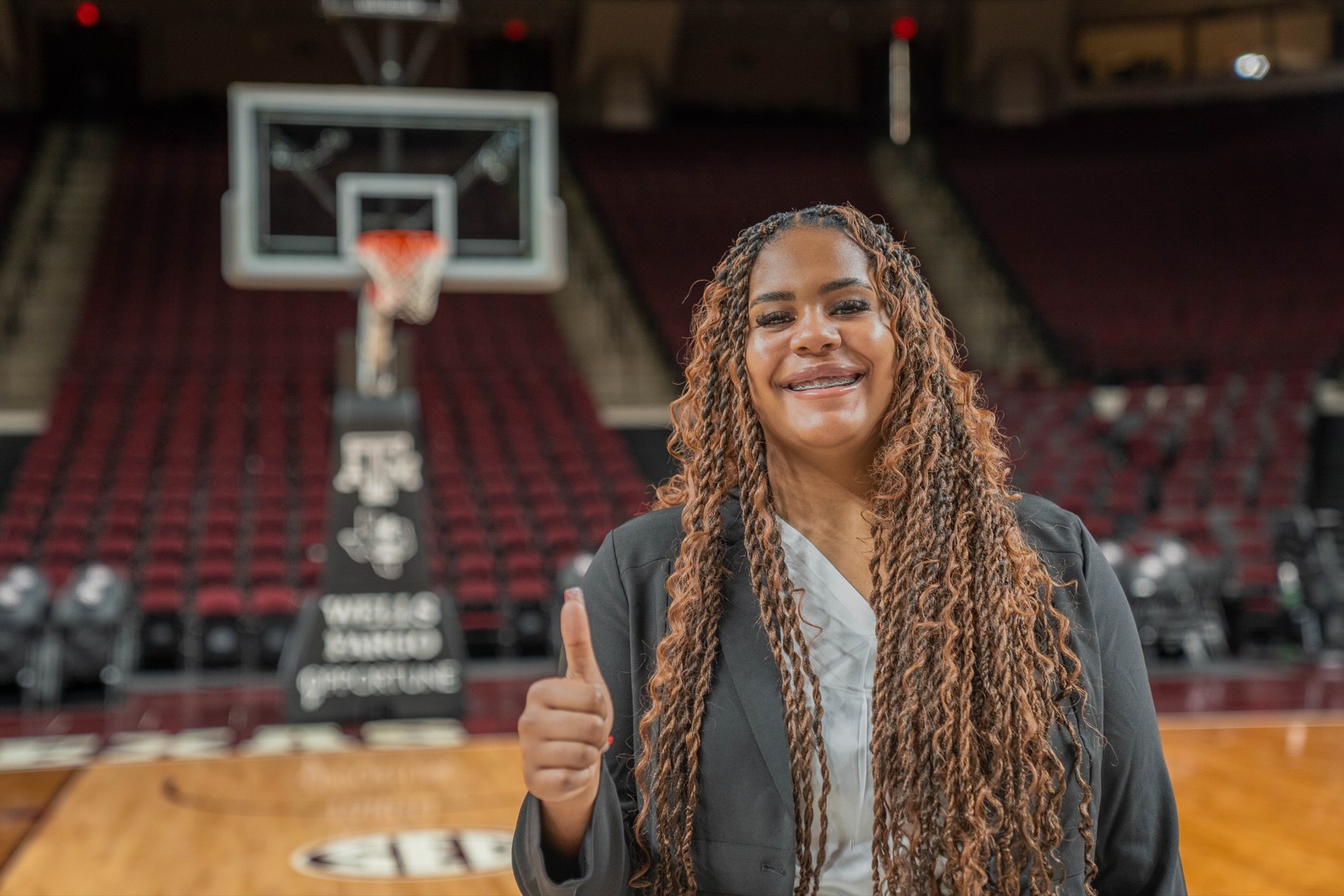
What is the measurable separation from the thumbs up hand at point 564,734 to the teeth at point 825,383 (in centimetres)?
38

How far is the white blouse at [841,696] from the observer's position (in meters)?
1.40

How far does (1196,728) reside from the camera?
6.54 m

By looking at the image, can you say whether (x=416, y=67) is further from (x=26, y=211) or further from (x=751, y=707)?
(x=751, y=707)

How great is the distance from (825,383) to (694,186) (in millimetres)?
15048

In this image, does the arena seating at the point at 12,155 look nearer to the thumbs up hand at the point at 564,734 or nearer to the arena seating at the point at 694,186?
the arena seating at the point at 694,186

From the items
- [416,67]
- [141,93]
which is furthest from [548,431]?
[141,93]

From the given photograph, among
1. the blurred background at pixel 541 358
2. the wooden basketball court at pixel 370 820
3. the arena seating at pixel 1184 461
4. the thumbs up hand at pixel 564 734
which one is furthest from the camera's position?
the arena seating at pixel 1184 461

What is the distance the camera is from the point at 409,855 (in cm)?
447

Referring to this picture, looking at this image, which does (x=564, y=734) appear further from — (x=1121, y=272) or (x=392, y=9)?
(x=1121, y=272)

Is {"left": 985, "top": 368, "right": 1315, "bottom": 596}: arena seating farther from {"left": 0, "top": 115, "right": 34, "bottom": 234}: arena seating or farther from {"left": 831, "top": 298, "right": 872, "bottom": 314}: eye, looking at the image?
{"left": 0, "top": 115, "right": 34, "bottom": 234}: arena seating

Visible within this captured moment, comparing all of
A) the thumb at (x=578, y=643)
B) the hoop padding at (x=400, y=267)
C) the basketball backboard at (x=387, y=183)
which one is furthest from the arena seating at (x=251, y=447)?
the thumb at (x=578, y=643)

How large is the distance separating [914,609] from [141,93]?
18.3 m

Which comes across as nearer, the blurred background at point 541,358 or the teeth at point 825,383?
the teeth at point 825,383

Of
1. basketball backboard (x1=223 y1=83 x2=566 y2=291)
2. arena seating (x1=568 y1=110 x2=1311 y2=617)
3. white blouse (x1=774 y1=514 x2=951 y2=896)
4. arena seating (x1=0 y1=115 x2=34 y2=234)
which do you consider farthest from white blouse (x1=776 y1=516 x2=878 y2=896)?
arena seating (x1=0 y1=115 x2=34 y2=234)
